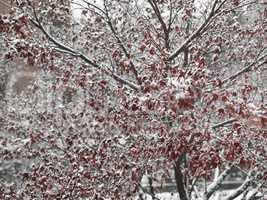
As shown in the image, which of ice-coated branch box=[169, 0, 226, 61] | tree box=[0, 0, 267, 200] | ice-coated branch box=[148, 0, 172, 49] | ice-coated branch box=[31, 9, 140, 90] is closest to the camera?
tree box=[0, 0, 267, 200]

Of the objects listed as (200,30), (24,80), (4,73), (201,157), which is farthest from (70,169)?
(24,80)

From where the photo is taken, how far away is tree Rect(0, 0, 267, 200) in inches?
252

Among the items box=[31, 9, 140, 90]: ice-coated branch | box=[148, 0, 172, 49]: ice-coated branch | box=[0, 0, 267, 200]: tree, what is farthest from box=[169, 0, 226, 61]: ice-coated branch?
box=[31, 9, 140, 90]: ice-coated branch

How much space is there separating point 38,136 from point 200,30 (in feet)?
15.5

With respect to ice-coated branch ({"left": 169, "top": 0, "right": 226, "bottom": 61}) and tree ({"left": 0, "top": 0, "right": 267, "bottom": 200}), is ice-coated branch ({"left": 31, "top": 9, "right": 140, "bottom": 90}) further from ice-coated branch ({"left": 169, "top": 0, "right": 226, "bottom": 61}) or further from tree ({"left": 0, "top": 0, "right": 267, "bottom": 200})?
ice-coated branch ({"left": 169, "top": 0, "right": 226, "bottom": 61})

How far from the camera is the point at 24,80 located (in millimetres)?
29875

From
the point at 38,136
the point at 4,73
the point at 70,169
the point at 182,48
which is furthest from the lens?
the point at 4,73

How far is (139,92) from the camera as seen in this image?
7.22 metres

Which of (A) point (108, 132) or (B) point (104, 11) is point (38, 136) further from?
(B) point (104, 11)

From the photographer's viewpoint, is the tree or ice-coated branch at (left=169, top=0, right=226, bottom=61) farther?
ice-coated branch at (left=169, top=0, right=226, bottom=61)

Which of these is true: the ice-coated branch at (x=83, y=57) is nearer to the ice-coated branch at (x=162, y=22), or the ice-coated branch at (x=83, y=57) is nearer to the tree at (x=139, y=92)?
the tree at (x=139, y=92)

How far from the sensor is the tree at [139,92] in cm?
640

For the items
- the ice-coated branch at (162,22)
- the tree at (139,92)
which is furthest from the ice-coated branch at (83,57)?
the ice-coated branch at (162,22)

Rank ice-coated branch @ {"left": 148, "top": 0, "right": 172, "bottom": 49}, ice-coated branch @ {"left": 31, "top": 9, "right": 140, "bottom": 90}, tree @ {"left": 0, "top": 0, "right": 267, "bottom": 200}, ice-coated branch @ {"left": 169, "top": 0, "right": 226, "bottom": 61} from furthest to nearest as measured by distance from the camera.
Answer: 1. ice-coated branch @ {"left": 148, "top": 0, "right": 172, "bottom": 49}
2. ice-coated branch @ {"left": 31, "top": 9, "right": 140, "bottom": 90}
3. ice-coated branch @ {"left": 169, "top": 0, "right": 226, "bottom": 61}
4. tree @ {"left": 0, "top": 0, "right": 267, "bottom": 200}
